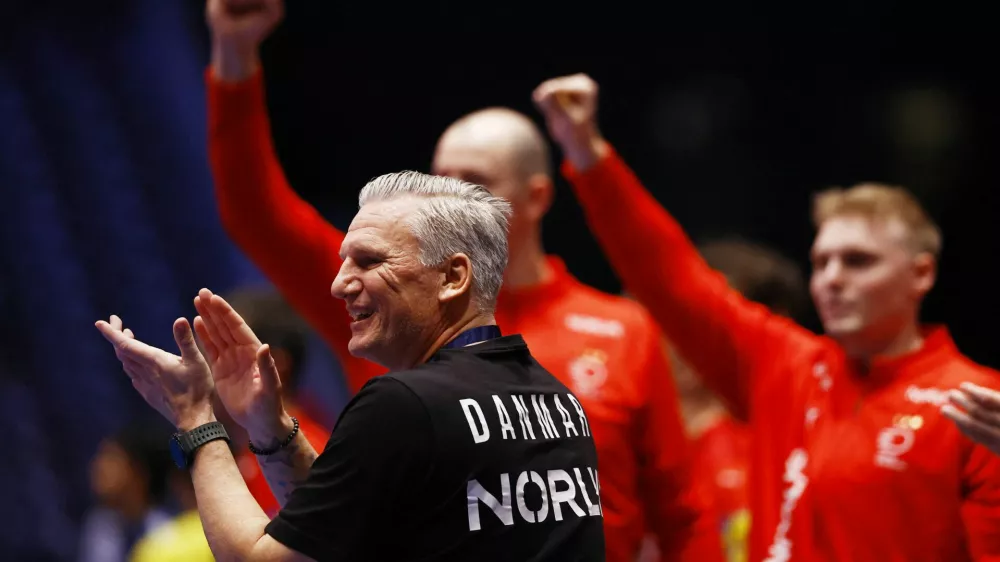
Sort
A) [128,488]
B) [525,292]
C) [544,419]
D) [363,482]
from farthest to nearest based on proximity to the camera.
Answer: [128,488]
[525,292]
[544,419]
[363,482]

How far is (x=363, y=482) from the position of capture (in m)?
1.78

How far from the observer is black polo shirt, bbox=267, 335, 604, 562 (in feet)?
5.83

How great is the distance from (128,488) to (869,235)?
3.41m

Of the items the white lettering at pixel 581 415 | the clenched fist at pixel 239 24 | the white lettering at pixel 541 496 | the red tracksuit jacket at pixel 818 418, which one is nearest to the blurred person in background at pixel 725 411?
the red tracksuit jacket at pixel 818 418

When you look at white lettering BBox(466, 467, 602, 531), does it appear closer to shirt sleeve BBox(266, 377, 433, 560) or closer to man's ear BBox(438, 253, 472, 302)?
shirt sleeve BBox(266, 377, 433, 560)

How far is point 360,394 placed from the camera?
6.07 ft

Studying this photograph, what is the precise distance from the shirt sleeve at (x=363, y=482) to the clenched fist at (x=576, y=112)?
160cm

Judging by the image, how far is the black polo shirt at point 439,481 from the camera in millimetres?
1778

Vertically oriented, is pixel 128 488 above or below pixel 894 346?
below

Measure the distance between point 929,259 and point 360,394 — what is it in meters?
1.97

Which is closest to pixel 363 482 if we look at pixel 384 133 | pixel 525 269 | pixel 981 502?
pixel 525 269

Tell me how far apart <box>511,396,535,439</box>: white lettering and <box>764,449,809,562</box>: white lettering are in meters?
1.40

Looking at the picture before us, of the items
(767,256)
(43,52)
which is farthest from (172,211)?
(767,256)

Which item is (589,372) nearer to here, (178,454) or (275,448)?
(275,448)
